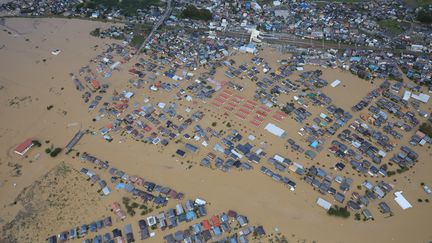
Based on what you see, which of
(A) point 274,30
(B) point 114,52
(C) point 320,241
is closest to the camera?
(C) point 320,241

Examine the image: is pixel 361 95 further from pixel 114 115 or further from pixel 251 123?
pixel 114 115

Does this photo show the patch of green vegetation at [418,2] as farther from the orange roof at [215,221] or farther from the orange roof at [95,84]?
the orange roof at [95,84]

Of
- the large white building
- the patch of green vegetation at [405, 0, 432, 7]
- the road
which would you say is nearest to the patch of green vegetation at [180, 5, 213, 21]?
the road

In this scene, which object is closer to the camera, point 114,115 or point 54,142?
point 54,142

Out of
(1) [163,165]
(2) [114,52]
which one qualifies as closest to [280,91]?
(1) [163,165]

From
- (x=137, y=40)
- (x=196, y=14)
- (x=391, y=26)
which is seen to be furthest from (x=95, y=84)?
(x=391, y=26)

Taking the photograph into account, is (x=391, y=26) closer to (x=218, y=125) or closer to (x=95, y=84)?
(x=218, y=125)

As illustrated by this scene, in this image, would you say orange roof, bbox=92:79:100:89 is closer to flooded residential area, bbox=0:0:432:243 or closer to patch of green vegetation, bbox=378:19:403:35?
flooded residential area, bbox=0:0:432:243
